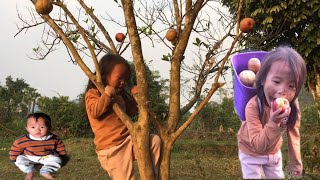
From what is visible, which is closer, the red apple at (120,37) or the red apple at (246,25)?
the red apple at (246,25)

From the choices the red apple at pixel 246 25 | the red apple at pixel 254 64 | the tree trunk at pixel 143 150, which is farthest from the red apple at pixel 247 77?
the tree trunk at pixel 143 150

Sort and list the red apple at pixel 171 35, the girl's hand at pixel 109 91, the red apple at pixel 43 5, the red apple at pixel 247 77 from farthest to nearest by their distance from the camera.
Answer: the red apple at pixel 171 35, the red apple at pixel 43 5, the girl's hand at pixel 109 91, the red apple at pixel 247 77

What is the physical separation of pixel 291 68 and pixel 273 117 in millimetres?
257

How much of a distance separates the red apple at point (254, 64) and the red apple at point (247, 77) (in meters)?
0.04

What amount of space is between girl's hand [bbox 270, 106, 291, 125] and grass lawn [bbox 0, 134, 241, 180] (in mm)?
4620

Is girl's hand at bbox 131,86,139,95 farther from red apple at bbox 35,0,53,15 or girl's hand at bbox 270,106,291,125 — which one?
girl's hand at bbox 270,106,291,125

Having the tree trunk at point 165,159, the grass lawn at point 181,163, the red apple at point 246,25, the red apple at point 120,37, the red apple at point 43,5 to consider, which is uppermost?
the red apple at point 43,5

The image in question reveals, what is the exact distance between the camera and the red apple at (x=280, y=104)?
2393mm

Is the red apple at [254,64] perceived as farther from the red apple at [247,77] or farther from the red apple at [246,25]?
the red apple at [246,25]

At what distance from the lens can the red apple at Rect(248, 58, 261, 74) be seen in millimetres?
2602

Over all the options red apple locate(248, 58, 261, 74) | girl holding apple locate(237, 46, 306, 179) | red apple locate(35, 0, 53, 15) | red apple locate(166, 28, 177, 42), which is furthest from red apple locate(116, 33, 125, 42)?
girl holding apple locate(237, 46, 306, 179)

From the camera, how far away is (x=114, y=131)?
9.72 feet

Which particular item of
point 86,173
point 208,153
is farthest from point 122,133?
point 208,153

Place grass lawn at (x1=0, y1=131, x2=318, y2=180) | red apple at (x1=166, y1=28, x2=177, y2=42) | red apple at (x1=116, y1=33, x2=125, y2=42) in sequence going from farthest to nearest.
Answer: grass lawn at (x1=0, y1=131, x2=318, y2=180) → red apple at (x1=116, y1=33, x2=125, y2=42) → red apple at (x1=166, y1=28, x2=177, y2=42)
